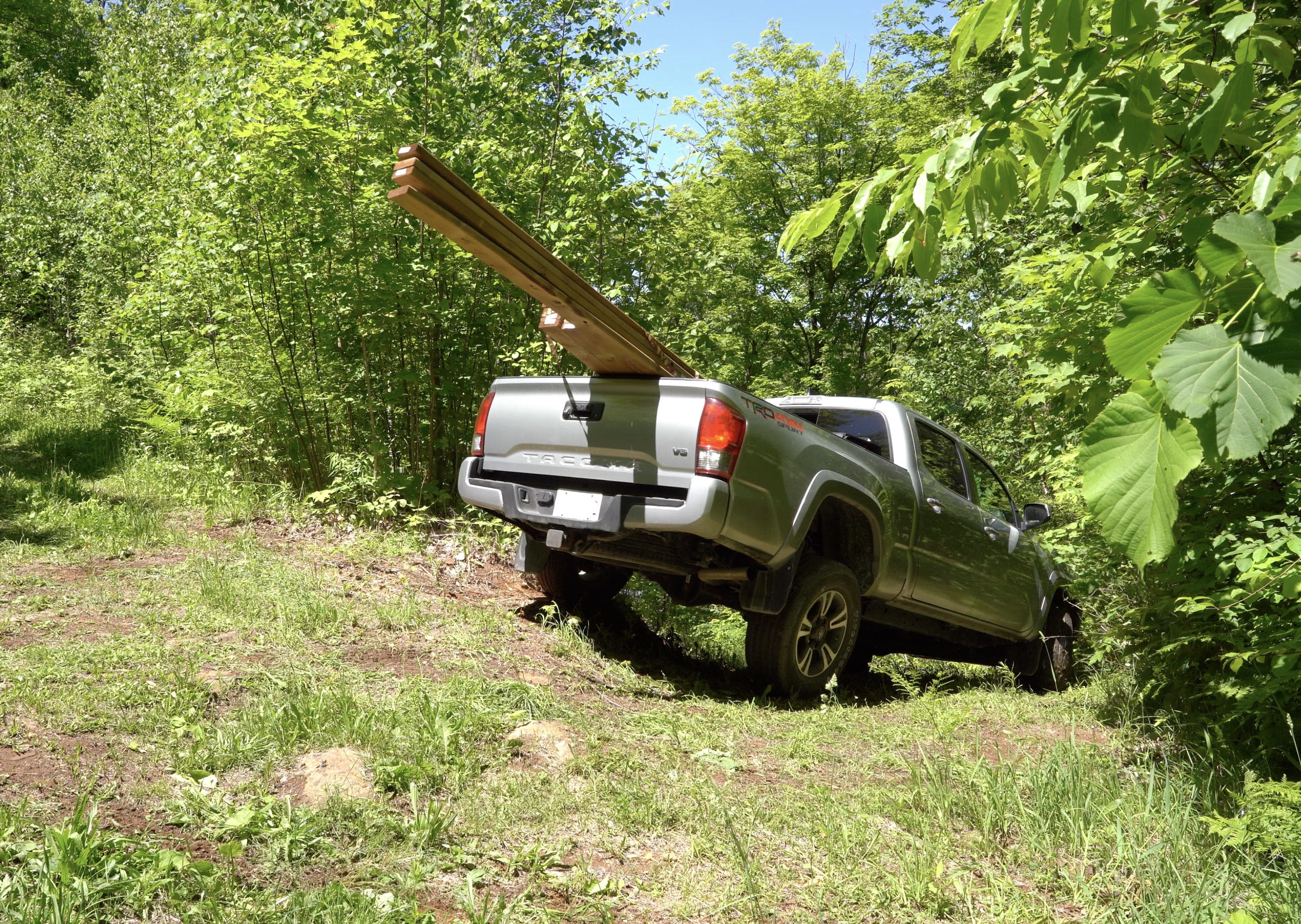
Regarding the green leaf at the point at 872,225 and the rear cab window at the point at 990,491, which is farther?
the rear cab window at the point at 990,491

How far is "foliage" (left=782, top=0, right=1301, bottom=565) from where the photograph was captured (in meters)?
1.52

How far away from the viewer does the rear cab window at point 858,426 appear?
6273 mm

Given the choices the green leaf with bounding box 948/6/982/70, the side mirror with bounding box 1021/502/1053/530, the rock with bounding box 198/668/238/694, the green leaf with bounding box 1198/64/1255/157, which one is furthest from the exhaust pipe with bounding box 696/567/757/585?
the green leaf with bounding box 1198/64/1255/157

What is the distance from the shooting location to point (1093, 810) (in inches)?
126

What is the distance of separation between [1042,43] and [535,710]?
10.3ft

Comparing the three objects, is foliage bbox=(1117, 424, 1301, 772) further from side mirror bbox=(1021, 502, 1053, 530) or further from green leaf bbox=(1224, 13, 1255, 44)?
side mirror bbox=(1021, 502, 1053, 530)

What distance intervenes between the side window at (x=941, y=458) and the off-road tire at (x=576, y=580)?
2.19 meters

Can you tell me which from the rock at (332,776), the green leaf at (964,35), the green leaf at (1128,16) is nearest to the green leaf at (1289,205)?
the green leaf at (1128,16)

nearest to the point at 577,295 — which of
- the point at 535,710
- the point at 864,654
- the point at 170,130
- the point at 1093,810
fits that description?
the point at 535,710

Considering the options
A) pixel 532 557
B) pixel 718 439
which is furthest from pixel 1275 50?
pixel 532 557

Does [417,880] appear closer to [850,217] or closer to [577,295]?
[850,217]

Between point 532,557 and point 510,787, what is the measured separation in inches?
104

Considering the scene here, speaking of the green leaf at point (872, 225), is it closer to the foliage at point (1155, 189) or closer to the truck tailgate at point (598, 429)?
the foliage at point (1155, 189)

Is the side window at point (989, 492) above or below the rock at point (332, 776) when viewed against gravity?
above
